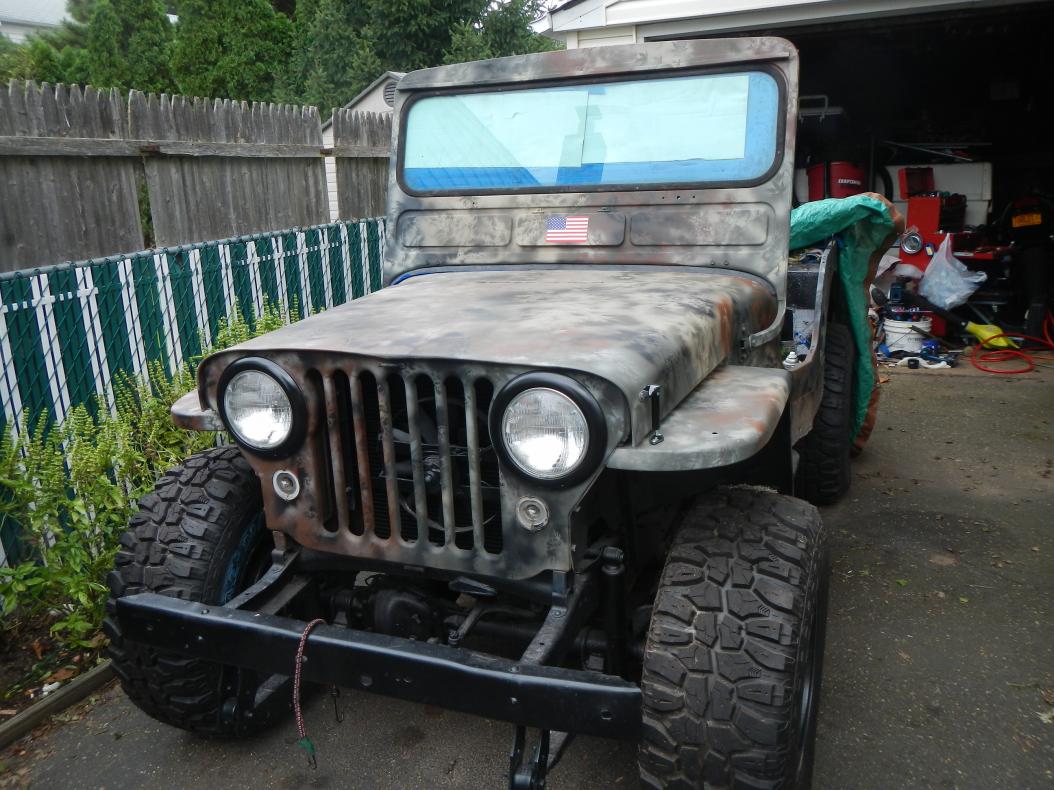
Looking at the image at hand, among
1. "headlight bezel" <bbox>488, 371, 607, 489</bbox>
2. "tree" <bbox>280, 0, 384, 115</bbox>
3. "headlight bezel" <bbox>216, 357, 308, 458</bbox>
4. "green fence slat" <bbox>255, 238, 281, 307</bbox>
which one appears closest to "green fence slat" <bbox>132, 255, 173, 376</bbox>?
"green fence slat" <bbox>255, 238, 281, 307</bbox>

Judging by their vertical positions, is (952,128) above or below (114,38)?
below

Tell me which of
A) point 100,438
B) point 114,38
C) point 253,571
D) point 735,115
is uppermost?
point 114,38

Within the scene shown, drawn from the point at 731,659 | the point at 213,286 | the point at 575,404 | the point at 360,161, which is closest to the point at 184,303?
the point at 213,286

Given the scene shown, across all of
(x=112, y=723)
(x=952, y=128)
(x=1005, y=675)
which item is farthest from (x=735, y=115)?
(x=952, y=128)

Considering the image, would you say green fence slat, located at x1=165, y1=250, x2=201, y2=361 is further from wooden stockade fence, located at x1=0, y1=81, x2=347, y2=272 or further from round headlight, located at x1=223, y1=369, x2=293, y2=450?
round headlight, located at x1=223, y1=369, x2=293, y2=450

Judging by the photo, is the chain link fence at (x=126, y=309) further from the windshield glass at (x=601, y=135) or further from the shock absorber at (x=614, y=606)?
the shock absorber at (x=614, y=606)

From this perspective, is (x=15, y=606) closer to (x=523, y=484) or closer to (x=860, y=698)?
(x=523, y=484)

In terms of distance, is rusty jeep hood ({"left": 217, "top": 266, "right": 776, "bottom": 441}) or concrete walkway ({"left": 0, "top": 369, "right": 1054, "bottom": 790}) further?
concrete walkway ({"left": 0, "top": 369, "right": 1054, "bottom": 790})

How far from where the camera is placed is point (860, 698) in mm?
2787

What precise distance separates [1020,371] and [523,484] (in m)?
6.18

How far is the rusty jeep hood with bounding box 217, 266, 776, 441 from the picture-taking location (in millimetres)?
1989

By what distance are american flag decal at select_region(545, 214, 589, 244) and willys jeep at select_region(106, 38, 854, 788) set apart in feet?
0.52

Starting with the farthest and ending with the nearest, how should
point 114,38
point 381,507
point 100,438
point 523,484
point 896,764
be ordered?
1. point 114,38
2. point 100,438
3. point 896,764
4. point 381,507
5. point 523,484

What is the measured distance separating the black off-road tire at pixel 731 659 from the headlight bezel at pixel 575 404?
1.22ft
